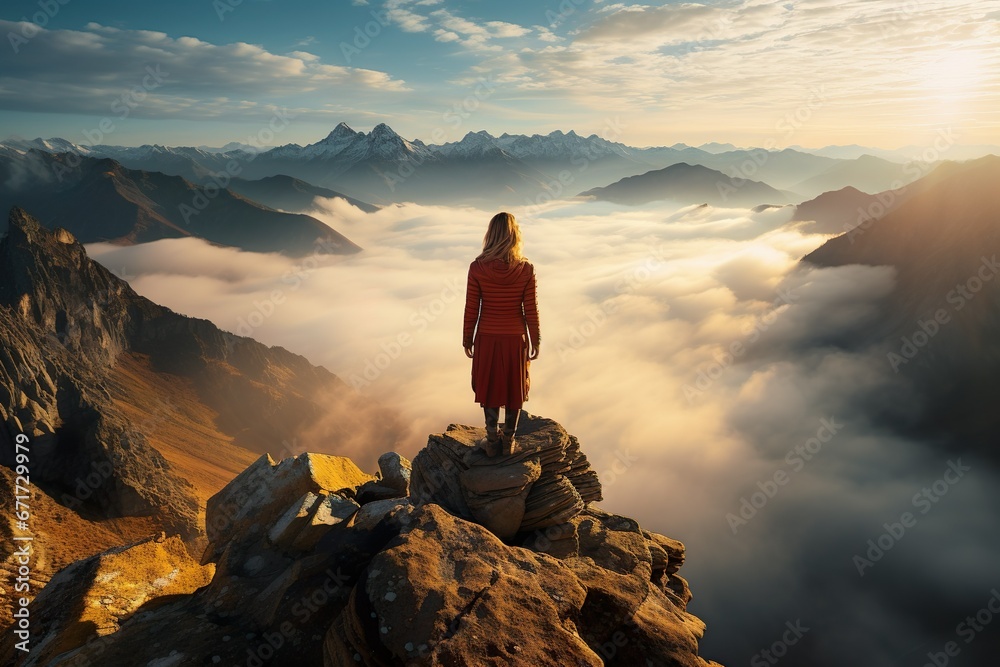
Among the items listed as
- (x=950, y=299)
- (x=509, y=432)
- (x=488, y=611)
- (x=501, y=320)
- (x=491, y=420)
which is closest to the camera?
(x=488, y=611)

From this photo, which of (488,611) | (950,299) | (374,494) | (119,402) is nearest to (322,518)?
(374,494)

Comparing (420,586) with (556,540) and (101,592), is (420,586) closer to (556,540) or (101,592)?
(556,540)

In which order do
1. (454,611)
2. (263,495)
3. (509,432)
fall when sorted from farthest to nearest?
(263,495) < (509,432) < (454,611)

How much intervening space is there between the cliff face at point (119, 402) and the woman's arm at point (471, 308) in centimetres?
2126

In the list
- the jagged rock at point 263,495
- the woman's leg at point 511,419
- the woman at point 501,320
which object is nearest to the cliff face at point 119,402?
the jagged rock at point 263,495

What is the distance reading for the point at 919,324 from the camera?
5027 inches

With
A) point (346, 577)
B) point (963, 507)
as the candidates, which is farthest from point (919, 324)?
point (346, 577)

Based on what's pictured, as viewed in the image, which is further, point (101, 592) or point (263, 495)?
point (263, 495)

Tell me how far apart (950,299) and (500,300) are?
517 ft

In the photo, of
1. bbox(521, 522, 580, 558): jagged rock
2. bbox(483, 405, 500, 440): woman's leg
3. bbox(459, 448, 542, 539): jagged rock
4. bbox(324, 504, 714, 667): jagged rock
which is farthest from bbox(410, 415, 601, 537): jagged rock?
bbox(324, 504, 714, 667): jagged rock

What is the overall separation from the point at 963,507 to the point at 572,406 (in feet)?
329

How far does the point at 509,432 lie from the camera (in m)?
10.5

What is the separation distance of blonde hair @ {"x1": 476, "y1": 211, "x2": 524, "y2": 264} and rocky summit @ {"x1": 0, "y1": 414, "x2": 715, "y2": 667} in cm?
433

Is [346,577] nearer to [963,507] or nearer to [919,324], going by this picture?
[963,507]
